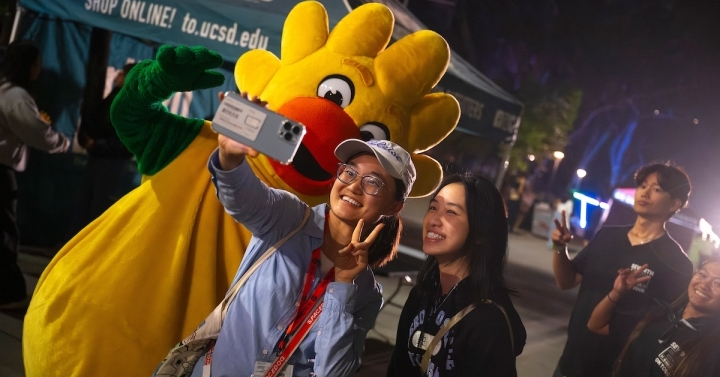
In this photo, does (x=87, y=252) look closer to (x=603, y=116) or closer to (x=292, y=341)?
(x=292, y=341)

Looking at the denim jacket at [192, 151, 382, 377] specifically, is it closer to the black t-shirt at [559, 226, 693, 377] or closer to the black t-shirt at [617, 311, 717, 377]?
the black t-shirt at [617, 311, 717, 377]

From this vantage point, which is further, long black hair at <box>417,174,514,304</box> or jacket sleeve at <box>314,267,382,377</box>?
long black hair at <box>417,174,514,304</box>

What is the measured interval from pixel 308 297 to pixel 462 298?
0.50 meters

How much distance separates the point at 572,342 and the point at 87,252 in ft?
8.67

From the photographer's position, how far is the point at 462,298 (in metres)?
1.96

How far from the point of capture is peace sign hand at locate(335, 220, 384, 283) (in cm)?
178

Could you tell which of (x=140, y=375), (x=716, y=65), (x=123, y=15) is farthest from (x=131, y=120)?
(x=716, y=65)

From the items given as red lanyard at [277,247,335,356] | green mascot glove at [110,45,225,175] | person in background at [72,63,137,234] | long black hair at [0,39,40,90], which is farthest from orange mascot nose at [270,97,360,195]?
person in background at [72,63,137,234]

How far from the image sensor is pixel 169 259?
7.75ft

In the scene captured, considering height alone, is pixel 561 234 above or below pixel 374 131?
below

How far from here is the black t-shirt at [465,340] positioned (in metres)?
1.82

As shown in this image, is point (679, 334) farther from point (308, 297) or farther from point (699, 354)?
point (308, 297)

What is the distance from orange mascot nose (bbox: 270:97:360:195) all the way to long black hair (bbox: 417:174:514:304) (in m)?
0.53

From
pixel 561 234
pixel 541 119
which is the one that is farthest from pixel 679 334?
pixel 541 119
